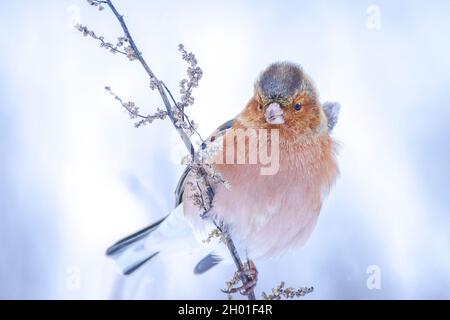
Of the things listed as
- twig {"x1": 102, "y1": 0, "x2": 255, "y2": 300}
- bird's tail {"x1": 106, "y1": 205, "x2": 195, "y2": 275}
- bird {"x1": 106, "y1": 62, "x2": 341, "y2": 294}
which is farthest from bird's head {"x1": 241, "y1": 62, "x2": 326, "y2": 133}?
bird's tail {"x1": 106, "y1": 205, "x2": 195, "y2": 275}

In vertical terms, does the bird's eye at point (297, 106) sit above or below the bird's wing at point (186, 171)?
above

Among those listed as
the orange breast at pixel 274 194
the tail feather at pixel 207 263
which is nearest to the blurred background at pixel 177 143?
the tail feather at pixel 207 263

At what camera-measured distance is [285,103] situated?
4.67 ft

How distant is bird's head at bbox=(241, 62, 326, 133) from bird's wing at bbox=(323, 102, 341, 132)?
44mm

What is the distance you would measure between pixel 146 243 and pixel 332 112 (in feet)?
2.23

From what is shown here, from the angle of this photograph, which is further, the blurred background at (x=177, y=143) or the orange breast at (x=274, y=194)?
the blurred background at (x=177, y=143)

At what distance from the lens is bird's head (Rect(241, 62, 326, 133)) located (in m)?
1.43

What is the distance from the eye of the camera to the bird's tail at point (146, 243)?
156 cm

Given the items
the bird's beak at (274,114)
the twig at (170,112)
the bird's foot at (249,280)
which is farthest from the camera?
the bird's foot at (249,280)

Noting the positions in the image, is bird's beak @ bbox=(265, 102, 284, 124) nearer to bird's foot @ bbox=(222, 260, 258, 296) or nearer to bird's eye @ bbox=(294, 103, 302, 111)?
bird's eye @ bbox=(294, 103, 302, 111)

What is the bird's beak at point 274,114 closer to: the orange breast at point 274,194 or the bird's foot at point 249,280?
the orange breast at point 274,194

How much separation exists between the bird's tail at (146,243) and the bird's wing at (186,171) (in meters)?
0.03

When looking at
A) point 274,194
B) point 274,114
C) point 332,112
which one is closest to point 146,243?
point 274,194

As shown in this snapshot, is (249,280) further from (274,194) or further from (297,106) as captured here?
(297,106)
